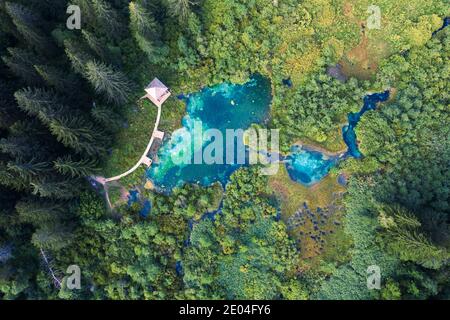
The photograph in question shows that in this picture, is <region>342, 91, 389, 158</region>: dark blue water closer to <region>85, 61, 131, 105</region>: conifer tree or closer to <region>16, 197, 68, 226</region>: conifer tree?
<region>85, 61, 131, 105</region>: conifer tree

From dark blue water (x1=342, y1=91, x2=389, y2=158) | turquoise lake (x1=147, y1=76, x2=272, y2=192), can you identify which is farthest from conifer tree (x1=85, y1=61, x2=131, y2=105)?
dark blue water (x1=342, y1=91, x2=389, y2=158)

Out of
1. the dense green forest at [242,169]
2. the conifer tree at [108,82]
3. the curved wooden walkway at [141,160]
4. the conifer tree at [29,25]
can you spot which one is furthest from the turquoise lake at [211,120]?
the conifer tree at [29,25]

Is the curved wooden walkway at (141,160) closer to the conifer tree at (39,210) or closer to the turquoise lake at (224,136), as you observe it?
the turquoise lake at (224,136)

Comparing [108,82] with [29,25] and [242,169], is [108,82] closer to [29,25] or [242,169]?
[29,25]

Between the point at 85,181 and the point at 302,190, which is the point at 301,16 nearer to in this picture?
the point at 302,190

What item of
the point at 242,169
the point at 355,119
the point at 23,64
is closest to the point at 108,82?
the point at 23,64
